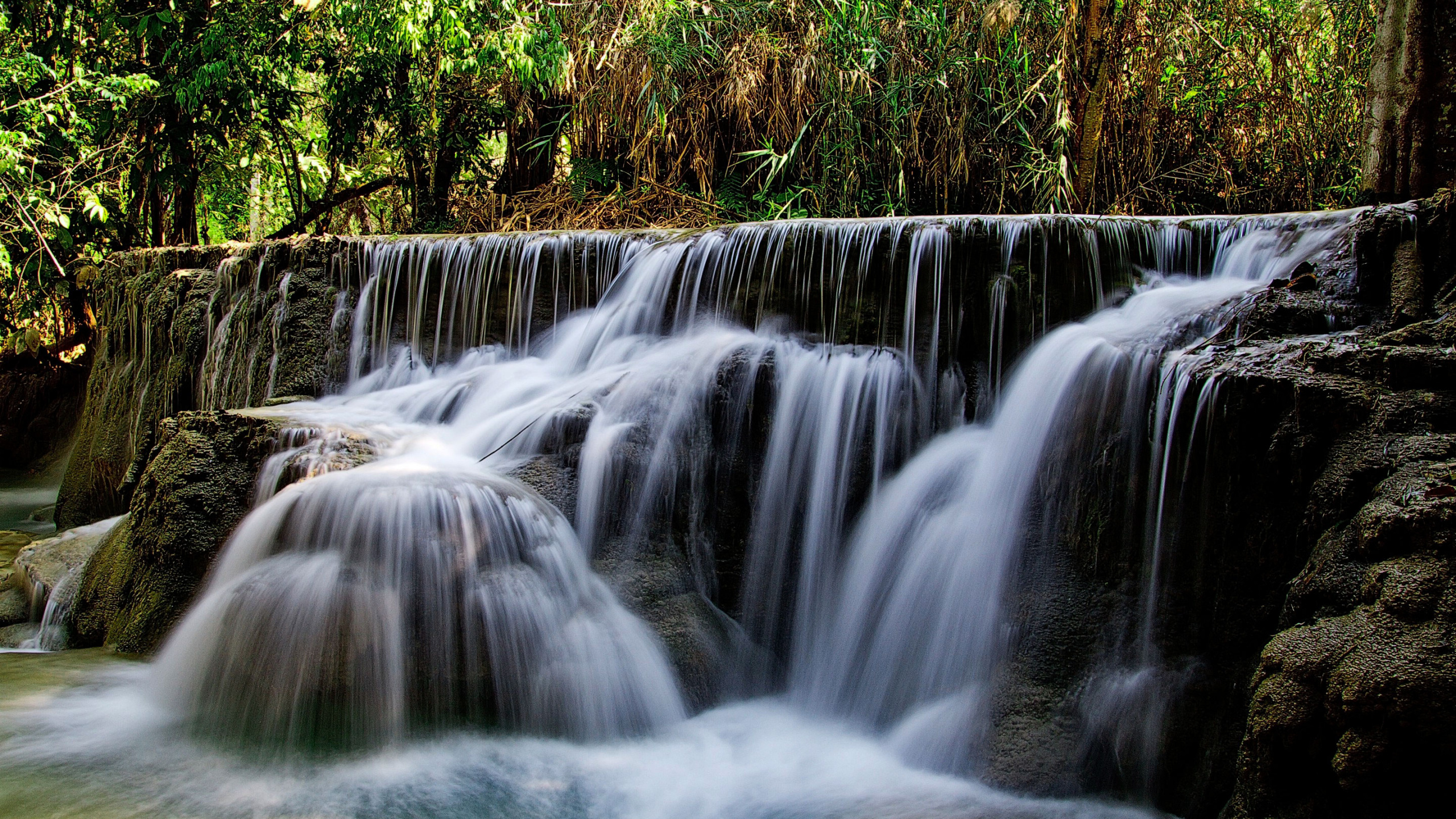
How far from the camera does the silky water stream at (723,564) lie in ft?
10.8

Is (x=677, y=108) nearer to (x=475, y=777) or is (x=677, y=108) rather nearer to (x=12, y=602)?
(x=12, y=602)

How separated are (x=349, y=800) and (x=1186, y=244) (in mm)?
4493

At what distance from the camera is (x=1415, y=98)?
481cm

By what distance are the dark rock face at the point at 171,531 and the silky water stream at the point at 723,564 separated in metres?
0.22

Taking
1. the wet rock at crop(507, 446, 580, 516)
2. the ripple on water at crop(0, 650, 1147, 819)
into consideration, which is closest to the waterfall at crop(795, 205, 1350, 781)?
the ripple on water at crop(0, 650, 1147, 819)

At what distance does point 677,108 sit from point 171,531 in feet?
19.2

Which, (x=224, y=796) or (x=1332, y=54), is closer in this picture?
(x=224, y=796)

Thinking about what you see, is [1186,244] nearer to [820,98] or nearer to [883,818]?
[883,818]

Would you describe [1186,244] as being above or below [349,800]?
above

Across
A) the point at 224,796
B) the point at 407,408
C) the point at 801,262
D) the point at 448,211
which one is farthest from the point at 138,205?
the point at 224,796

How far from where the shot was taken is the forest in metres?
7.39

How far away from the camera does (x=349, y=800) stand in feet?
10.1

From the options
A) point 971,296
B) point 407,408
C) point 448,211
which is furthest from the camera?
point 448,211

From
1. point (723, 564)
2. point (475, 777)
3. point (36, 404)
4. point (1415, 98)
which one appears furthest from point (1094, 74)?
point (36, 404)
